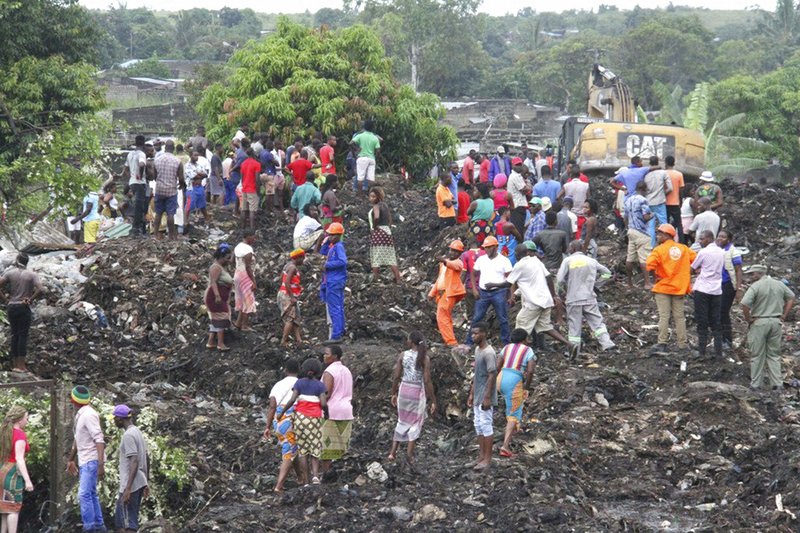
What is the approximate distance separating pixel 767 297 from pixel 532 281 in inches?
105

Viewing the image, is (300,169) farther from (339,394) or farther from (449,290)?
(339,394)

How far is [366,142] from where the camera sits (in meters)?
22.6

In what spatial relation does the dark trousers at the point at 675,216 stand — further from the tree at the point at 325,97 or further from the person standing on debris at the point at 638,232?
the tree at the point at 325,97

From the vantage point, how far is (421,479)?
11.7 m

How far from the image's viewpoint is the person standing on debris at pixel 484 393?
1161 centimetres

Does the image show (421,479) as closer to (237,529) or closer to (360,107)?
(237,529)

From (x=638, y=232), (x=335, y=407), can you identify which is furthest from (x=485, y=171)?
(x=335, y=407)

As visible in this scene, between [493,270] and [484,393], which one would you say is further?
[493,270]

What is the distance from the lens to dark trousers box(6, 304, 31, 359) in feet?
48.1

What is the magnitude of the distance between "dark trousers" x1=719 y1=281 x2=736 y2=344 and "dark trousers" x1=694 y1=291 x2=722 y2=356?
20 centimetres

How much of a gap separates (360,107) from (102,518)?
15947 mm

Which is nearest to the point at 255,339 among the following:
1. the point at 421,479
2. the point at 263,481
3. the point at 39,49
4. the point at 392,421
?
the point at 392,421

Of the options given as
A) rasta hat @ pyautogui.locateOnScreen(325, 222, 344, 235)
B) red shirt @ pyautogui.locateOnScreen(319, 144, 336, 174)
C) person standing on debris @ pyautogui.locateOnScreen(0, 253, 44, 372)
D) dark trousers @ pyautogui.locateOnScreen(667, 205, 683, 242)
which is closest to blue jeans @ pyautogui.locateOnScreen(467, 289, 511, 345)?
rasta hat @ pyautogui.locateOnScreen(325, 222, 344, 235)

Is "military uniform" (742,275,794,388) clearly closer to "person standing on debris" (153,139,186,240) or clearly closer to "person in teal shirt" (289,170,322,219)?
"person in teal shirt" (289,170,322,219)
